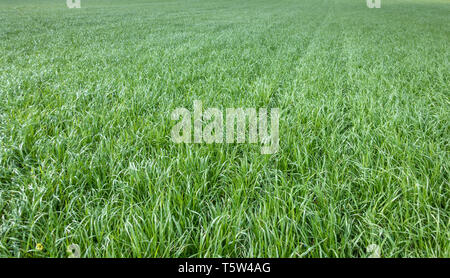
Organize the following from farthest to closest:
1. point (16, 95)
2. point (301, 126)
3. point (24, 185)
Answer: point (16, 95) < point (301, 126) < point (24, 185)

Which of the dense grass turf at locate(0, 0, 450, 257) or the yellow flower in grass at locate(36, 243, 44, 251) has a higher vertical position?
the dense grass turf at locate(0, 0, 450, 257)

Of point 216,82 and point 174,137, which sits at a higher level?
point 216,82

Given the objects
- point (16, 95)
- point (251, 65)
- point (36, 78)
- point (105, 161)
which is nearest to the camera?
point (105, 161)

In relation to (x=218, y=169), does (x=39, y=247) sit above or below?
below

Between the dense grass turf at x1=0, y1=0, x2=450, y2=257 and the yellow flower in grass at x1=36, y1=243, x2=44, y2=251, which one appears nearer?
the yellow flower in grass at x1=36, y1=243, x2=44, y2=251

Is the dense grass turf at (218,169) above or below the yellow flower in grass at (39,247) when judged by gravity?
above

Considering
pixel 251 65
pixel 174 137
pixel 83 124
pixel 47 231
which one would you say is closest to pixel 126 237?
pixel 47 231

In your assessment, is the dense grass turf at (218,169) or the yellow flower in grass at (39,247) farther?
the dense grass turf at (218,169)

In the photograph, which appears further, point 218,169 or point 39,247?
point 218,169

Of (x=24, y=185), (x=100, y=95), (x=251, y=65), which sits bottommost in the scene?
(x=24, y=185)

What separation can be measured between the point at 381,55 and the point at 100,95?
795cm

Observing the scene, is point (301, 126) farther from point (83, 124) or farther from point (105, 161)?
point (83, 124)

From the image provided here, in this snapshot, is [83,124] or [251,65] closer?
[83,124]

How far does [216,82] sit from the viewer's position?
535 centimetres
